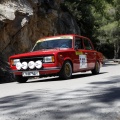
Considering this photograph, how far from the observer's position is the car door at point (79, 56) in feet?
43.4

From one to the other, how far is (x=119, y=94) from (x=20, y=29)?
44.4 ft

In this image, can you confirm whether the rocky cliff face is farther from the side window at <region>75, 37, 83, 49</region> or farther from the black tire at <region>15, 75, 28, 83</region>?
the black tire at <region>15, 75, 28, 83</region>

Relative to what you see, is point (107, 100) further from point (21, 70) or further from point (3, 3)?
point (3, 3)

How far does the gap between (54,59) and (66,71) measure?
844 mm

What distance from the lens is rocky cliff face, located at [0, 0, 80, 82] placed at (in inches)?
755

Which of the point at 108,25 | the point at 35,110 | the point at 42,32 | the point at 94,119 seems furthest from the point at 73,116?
the point at 108,25

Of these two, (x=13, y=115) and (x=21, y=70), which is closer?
(x=13, y=115)

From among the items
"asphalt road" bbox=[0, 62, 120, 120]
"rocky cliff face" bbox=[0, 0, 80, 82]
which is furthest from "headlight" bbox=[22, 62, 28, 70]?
"rocky cliff face" bbox=[0, 0, 80, 82]

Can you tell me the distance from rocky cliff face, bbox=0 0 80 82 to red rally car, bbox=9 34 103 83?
19.7ft

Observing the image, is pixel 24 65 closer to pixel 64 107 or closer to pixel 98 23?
pixel 64 107

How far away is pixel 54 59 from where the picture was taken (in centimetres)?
1194

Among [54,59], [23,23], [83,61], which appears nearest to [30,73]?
[54,59]

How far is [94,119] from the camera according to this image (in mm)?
5004

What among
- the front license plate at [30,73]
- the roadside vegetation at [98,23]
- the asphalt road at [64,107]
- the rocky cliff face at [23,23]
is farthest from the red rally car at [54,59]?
the roadside vegetation at [98,23]
